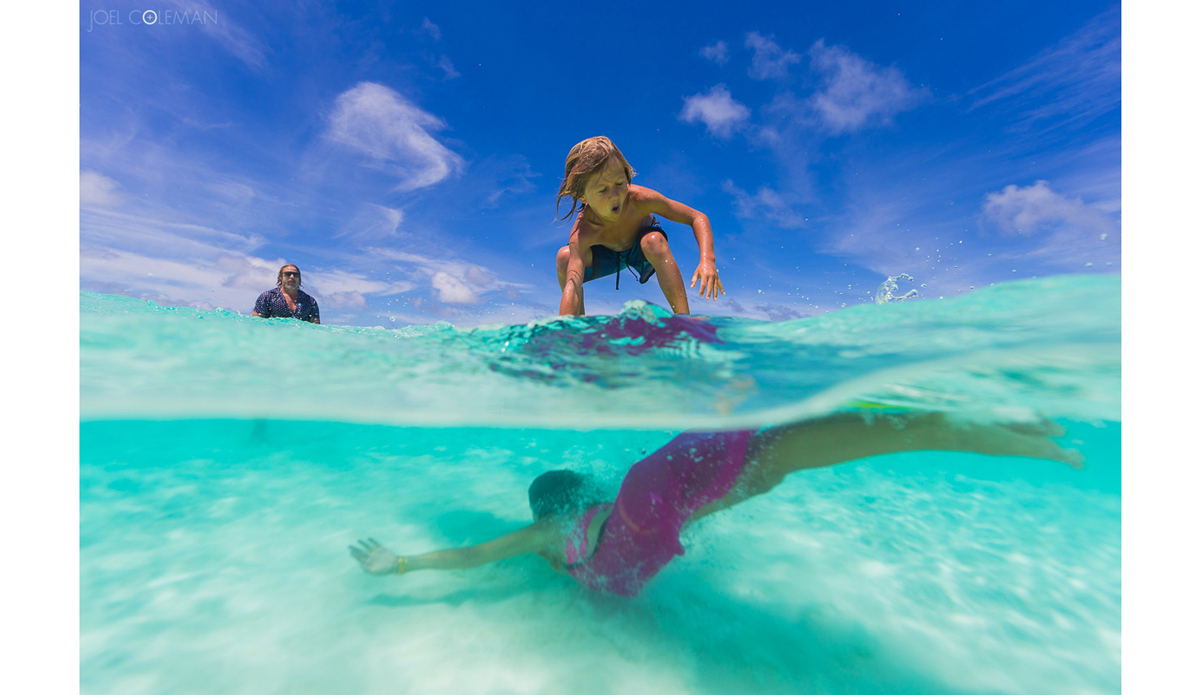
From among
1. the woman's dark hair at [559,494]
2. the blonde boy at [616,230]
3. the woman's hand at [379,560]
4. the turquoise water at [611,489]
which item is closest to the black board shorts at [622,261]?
the blonde boy at [616,230]

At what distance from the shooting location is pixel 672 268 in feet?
16.1

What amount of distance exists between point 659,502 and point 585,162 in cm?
352

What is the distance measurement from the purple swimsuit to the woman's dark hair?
500mm

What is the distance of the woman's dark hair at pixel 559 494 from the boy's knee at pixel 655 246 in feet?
9.03

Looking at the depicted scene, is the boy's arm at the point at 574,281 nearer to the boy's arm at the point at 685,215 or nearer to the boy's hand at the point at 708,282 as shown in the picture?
the boy's arm at the point at 685,215

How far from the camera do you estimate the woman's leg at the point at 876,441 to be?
110 inches

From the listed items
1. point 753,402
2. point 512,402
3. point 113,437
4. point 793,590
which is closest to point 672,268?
point 753,402

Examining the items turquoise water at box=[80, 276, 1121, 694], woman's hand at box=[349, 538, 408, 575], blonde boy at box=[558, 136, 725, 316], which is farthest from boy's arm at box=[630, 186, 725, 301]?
woman's hand at box=[349, 538, 408, 575]

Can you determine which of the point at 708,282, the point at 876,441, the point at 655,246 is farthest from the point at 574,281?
the point at 876,441

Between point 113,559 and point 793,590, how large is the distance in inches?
272

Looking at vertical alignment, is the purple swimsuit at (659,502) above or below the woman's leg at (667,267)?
below

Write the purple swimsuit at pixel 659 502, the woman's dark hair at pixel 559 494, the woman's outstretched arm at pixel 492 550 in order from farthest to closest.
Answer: the woman's dark hair at pixel 559 494
the woman's outstretched arm at pixel 492 550
the purple swimsuit at pixel 659 502

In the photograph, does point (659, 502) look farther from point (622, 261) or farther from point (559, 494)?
point (622, 261)

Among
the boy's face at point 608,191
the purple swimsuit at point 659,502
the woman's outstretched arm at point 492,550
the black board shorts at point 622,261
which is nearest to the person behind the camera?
the purple swimsuit at point 659,502
